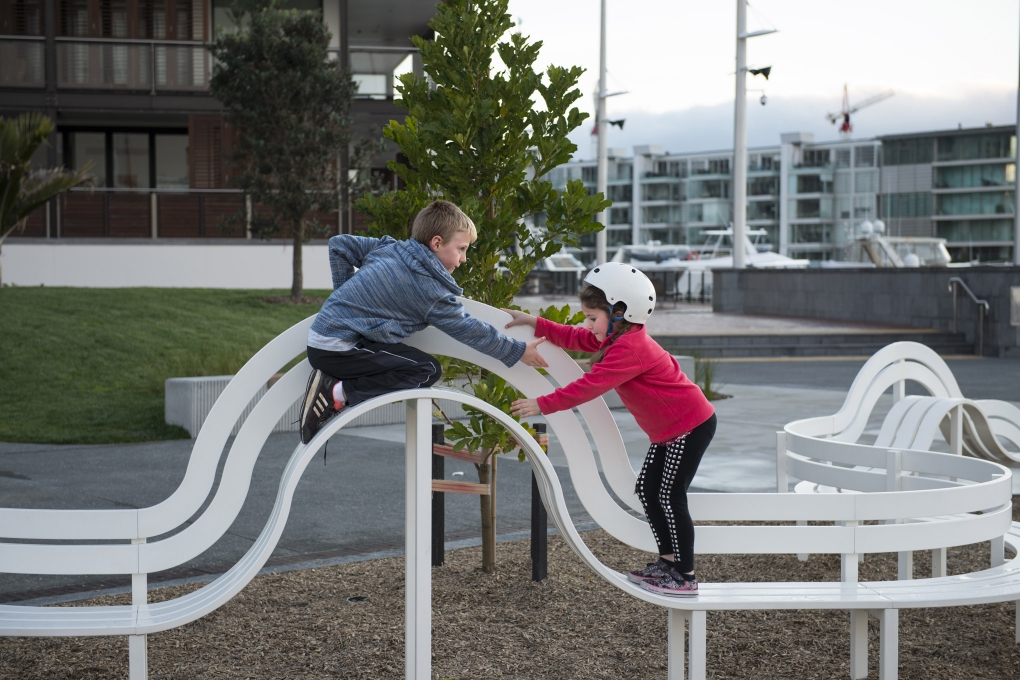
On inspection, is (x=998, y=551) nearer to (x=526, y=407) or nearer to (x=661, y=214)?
(x=526, y=407)

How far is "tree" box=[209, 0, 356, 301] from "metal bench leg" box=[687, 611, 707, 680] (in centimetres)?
1737

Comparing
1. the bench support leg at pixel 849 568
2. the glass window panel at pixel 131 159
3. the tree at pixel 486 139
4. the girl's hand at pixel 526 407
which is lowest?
the bench support leg at pixel 849 568

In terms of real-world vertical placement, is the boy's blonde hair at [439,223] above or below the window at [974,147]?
below

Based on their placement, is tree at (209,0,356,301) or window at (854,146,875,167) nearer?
tree at (209,0,356,301)

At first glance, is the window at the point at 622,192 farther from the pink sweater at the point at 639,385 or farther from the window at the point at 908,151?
the pink sweater at the point at 639,385

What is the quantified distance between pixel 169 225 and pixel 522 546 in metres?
20.8

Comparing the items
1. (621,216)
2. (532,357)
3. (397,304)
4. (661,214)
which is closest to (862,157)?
(661,214)

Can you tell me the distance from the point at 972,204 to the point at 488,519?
133799 millimetres

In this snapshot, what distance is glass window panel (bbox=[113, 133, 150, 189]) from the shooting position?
28406mm

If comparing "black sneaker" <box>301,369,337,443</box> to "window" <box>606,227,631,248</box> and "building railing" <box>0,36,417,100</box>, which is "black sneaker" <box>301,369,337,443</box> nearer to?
"building railing" <box>0,36,417,100</box>

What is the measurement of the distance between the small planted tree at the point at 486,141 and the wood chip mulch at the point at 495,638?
683 millimetres

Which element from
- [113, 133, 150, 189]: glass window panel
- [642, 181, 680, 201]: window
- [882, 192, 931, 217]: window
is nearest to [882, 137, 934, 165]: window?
[882, 192, 931, 217]: window

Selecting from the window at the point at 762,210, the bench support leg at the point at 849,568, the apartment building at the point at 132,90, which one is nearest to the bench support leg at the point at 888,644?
the bench support leg at the point at 849,568

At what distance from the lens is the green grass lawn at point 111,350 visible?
1167cm
